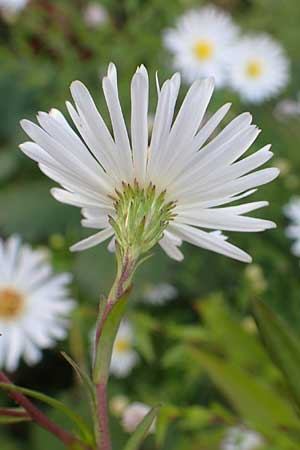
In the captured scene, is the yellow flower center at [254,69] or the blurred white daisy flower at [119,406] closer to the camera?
the blurred white daisy flower at [119,406]

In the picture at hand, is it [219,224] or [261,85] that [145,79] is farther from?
[261,85]

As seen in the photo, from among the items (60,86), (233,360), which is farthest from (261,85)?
(233,360)

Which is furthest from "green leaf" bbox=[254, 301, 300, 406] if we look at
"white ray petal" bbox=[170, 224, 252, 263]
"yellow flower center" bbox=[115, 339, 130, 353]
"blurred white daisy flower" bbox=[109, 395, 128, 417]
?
"yellow flower center" bbox=[115, 339, 130, 353]

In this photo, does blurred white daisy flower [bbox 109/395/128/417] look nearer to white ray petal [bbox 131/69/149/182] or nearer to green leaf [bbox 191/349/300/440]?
green leaf [bbox 191/349/300/440]

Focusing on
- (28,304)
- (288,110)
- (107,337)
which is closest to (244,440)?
(28,304)

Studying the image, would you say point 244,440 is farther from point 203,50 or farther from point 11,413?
point 203,50

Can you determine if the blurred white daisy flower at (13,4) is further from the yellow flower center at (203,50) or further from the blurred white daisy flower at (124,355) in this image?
the blurred white daisy flower at (124,355)

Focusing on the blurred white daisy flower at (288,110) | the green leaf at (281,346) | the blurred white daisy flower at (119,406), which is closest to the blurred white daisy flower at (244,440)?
the blurred white daisy flower at (119,406)
